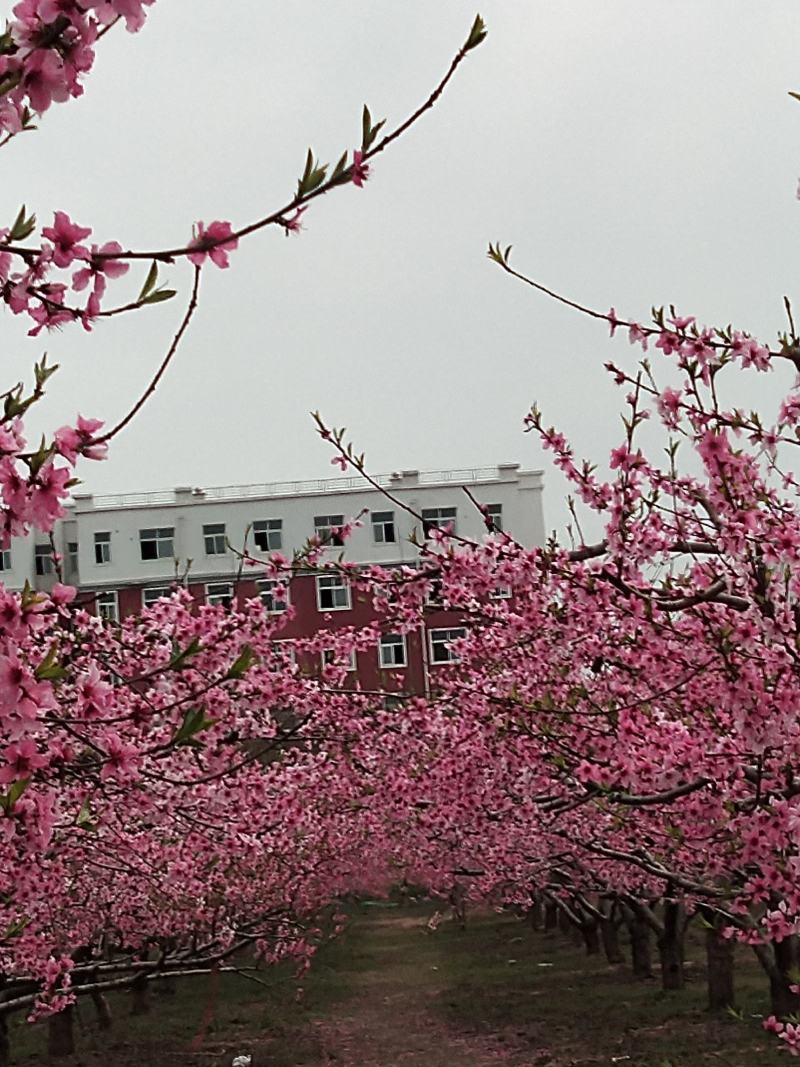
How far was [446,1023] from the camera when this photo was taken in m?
17.1

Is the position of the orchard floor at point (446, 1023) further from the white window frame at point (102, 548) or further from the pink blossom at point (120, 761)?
the white window frame at point (102, 548)

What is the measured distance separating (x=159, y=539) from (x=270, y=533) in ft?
13.5

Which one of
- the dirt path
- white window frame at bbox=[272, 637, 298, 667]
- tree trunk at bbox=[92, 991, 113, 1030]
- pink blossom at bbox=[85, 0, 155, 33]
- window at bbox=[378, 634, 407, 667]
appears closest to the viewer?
pink blossom at bbox=[85, 0, 155, 33]

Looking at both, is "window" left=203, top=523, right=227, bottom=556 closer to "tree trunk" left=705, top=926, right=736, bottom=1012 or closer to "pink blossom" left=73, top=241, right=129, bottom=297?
"tree trunk" left=705, top=926, right=736, bottom=1012

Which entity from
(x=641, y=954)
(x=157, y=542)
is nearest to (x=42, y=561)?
(x=157, y=542)

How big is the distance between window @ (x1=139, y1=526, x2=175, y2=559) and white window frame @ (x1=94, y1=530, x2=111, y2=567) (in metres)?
1.16

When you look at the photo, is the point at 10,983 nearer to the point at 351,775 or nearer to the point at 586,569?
the point at 351,775

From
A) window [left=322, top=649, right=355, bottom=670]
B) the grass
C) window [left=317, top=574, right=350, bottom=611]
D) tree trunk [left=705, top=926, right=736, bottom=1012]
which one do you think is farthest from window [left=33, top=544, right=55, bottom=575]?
window [left=322, top=649, right=355, bottom=670]

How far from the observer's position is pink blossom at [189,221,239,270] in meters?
1.91

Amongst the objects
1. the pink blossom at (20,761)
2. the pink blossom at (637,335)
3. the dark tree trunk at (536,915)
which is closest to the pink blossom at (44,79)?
the pink blossom at (20,761)

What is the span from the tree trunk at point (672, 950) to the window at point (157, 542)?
30860mm

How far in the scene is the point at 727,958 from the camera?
14.9 meters

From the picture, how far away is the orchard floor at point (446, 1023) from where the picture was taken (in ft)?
45.8

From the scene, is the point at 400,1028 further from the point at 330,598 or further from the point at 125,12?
the point at 330,598
